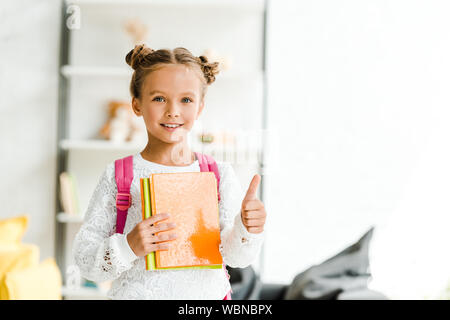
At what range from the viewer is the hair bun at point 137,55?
354 millimetres

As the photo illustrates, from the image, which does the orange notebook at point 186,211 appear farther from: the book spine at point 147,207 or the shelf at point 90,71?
the shelf at point 90,71

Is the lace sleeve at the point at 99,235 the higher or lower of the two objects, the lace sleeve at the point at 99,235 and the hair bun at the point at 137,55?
the lower

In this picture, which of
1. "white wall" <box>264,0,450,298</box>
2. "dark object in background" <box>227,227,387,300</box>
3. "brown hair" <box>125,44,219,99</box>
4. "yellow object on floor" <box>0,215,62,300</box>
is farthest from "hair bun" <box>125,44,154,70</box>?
"white wall" <box>264,0,450,298</box>

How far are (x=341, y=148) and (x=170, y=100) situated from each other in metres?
1.41

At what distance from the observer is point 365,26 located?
1451mm

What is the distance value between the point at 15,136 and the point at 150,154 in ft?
1.93

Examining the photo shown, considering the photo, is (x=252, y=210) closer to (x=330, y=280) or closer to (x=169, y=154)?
(x=169, y=154)

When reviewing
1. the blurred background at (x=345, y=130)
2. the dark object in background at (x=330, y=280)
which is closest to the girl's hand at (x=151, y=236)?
the dark object in background at (x=330, y=280)

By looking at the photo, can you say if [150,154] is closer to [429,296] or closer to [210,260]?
[210,260]

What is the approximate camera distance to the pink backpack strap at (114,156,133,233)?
370 mm

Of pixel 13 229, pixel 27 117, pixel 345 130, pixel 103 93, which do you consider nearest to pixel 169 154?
pixel 103 93

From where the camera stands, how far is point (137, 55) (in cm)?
35

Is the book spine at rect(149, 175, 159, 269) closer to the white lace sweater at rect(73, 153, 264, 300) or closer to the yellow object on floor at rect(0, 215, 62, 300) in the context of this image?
the white lace sweater at rect(73, 153, 264, 300)
